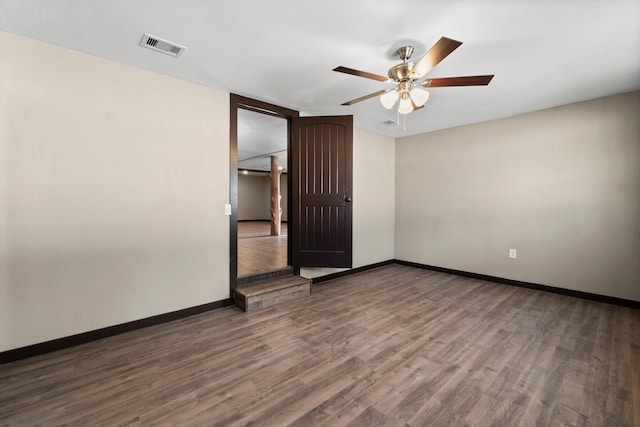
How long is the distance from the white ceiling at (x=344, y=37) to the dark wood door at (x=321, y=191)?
72 cm

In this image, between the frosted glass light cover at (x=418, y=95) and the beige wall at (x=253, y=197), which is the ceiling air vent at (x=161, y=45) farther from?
the beige wall at (x=253, y=197)

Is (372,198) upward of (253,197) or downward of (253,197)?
downward

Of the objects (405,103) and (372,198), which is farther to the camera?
(372,198)

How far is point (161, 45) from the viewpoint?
2230 millimetres

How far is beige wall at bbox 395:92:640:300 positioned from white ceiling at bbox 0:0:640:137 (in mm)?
596

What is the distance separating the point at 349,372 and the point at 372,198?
341 centimetres

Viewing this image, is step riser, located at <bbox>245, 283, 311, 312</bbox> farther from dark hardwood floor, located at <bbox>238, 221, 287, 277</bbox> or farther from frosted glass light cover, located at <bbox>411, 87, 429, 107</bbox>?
frosted glass light cover, located at <bbox>411, 87, 429, 107</bbox>

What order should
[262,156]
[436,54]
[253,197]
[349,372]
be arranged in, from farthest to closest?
1. [253,197]
2. [262,156]
3. [349,372]
4. [436,54]

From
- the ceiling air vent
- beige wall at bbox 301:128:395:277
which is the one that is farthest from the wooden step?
the ceiling air vent

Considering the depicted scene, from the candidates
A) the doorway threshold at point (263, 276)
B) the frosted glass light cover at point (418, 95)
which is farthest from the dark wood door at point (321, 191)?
→ the frosted glass light cover at point (418, 95)

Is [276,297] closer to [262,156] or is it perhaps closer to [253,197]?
[262,156]

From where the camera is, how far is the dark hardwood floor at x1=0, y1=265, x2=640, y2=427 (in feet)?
5.17

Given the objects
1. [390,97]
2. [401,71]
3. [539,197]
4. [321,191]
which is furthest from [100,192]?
[539,197]

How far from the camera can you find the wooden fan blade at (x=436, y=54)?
1.65 m
